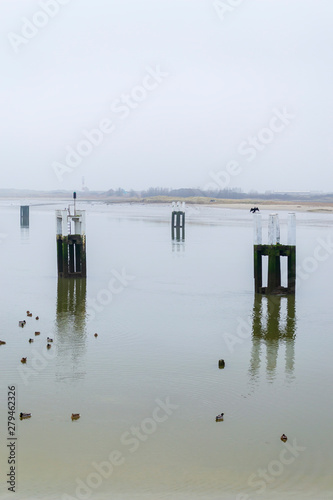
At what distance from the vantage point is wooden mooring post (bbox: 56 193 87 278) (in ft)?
97.5

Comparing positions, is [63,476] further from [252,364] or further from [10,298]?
[10,298]

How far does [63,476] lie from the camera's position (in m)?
10.3

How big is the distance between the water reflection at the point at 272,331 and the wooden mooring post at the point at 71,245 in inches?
357

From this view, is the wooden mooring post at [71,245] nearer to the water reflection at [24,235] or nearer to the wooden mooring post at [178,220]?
the water reflection at [24,235]

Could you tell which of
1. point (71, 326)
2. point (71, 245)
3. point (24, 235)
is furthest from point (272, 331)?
point (24, 235)

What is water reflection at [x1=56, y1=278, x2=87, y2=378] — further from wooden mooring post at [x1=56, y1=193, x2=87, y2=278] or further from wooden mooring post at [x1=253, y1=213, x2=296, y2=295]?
wooden mooring post at [x1=253, y1=213, x2=296, y2=295]

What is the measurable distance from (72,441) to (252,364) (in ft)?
22.0

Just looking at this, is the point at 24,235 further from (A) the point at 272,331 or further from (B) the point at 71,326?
(A) the point at 272,331

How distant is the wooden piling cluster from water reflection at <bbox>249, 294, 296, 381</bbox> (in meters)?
9.08

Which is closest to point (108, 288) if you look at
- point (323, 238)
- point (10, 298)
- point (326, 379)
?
point (10, 298)

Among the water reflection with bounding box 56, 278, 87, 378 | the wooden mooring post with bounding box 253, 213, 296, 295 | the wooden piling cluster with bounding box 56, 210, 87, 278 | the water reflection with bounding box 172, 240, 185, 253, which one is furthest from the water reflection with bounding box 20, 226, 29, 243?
the wooden mooring post with bounding box 253, 213, 296, 295

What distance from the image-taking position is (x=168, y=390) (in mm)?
14594

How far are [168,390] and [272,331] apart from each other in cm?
732

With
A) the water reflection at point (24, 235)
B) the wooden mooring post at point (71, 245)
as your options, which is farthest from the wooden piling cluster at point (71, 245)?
the water reflection at point (24, 235)
